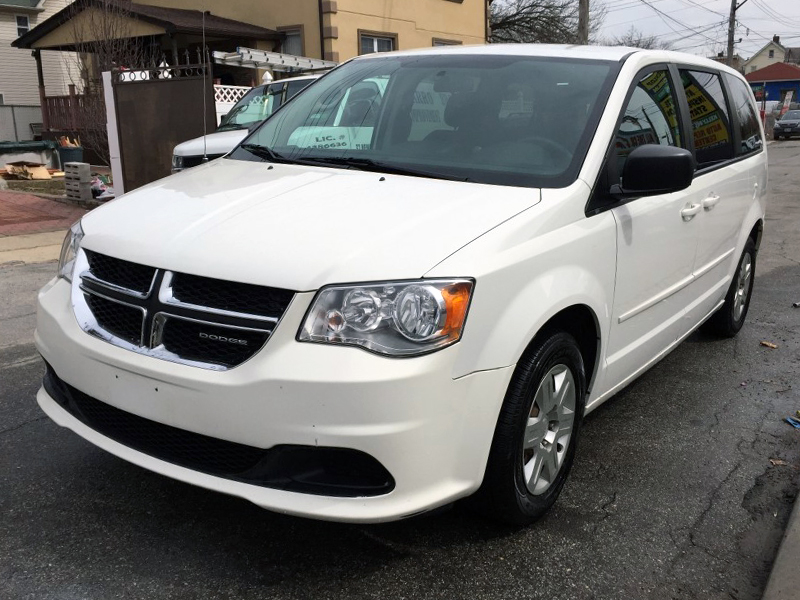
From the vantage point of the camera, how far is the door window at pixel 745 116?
16.7ft

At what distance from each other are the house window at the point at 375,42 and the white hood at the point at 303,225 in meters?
18.0

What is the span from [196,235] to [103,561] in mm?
1194

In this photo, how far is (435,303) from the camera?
241cm

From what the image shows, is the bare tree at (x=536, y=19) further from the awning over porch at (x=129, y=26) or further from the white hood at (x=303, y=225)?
the white hood at (x=303, y=225)

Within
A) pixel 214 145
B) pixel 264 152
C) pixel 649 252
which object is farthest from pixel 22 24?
pixel 649 252

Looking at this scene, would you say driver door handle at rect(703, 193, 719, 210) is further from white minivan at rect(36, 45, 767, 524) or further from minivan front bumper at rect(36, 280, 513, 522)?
minivan front bumper at rect(36, 280, 513, 522)

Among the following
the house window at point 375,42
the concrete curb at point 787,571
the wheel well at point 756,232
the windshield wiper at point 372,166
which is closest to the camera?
the concrete curb at point 787,571

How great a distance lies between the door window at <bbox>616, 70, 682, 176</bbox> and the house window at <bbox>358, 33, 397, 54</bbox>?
17171 mm

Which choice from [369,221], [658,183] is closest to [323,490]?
[369,221]

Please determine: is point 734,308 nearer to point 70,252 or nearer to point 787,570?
point 787,570

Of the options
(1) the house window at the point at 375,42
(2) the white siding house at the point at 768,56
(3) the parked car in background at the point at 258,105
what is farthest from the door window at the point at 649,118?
(2) the white siding house at the point at 768,56

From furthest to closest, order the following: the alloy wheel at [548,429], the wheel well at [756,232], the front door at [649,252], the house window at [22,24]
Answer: the house window at [22,24]
the wheel well at [756,232]
the front door at [649,252]
the alloy wheel at [548,429]

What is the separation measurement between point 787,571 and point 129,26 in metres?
17.9

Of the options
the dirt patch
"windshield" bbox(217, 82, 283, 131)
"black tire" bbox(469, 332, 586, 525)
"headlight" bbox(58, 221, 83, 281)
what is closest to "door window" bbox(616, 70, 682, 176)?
"black tire" bbox(469, 332, 586, 525)
